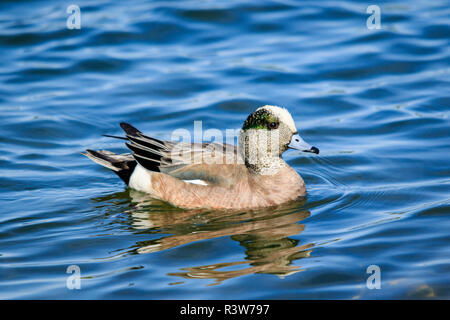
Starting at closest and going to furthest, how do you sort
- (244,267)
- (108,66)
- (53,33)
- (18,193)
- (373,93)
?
(244,267) < (18,193) < (373,93) < (108,66) < (53,33)

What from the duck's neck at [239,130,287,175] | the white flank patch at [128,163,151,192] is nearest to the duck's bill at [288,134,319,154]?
the duck's neck at [239,130,287,175]

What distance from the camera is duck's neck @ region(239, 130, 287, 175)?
22.0 ft

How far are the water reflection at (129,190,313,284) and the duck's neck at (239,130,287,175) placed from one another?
0.45 meters

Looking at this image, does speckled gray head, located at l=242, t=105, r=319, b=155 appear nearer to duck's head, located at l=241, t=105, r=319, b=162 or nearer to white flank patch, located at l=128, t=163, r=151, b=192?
duck's head, located at l=241, t=105, r=319, b=162

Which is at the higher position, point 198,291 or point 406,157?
point 406,157

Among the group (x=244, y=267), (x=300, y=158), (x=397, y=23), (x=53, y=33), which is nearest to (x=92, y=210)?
(x=244, y=267)

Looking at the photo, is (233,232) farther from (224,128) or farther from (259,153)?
(224,128)

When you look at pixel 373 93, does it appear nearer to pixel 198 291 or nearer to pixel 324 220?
pixel 324 220

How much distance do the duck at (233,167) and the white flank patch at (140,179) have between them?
0.11 ft

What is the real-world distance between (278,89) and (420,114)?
6.83 ft

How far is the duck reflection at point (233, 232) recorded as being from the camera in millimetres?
5254

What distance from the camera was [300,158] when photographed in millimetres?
8016

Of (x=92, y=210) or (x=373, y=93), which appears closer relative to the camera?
(x=92, y=210)

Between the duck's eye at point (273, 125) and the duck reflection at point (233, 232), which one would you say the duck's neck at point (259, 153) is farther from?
the duck reflection at point (233, 232)
